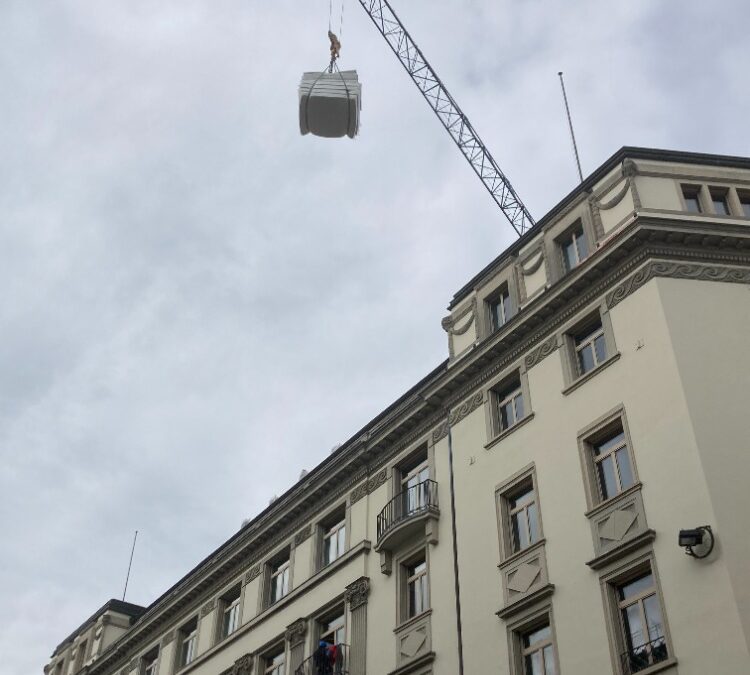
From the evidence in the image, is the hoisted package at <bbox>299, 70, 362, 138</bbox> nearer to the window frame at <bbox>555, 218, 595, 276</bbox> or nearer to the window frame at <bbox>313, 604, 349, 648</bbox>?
the window frame at <bbox>555, 218, 595, 276</bbox>

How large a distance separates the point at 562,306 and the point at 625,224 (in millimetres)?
3098

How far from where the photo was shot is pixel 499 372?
33188 millimetres

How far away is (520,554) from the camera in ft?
92.6

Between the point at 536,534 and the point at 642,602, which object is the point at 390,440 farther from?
the point at 642,602

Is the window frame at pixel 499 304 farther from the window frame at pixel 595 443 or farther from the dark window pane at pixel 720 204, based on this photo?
the dark window pane at pixel 720 204

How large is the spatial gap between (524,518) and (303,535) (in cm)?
1311

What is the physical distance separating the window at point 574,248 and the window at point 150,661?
27.5 m

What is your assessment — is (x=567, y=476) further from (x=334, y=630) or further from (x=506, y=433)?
(x=334, y=630)

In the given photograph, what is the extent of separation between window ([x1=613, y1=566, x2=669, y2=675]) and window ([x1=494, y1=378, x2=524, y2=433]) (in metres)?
7.75

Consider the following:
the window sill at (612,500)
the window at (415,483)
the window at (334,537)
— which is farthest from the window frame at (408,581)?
the window sill at (612,500)

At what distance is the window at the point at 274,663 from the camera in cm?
3731

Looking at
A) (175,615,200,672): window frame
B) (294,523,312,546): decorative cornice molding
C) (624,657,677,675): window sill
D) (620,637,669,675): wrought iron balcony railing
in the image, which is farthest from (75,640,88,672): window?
(624,657,677,675): window sill

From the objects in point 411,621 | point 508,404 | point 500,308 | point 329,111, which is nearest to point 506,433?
point 508,404

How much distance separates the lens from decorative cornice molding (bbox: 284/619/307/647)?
119 ft
